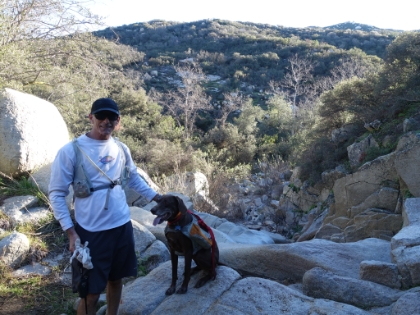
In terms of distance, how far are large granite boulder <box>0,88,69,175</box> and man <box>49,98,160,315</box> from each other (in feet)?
15.2

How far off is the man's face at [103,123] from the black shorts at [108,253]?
673 mm

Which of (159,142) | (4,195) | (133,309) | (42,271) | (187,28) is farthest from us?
(187,28)

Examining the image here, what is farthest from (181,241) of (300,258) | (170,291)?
(300,258)

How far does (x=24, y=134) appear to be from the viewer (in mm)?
6762

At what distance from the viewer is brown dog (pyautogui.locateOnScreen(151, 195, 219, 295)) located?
10.2 ft

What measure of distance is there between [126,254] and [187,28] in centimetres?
4957

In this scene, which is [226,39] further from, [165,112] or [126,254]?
[126,254]

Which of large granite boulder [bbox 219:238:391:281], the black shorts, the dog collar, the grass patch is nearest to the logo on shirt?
the black shorts

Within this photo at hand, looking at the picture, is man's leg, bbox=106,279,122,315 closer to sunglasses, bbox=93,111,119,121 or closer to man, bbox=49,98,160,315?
man, bbox=49,98,160,315

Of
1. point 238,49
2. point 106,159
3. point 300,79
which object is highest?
point 238,49

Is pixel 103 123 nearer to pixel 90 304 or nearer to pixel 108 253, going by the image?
pixel 108 253

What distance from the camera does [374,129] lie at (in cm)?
Answer: 802

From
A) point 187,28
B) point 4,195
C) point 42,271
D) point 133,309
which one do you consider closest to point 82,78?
point 4,195

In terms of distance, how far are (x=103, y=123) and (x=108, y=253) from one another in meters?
0.94
